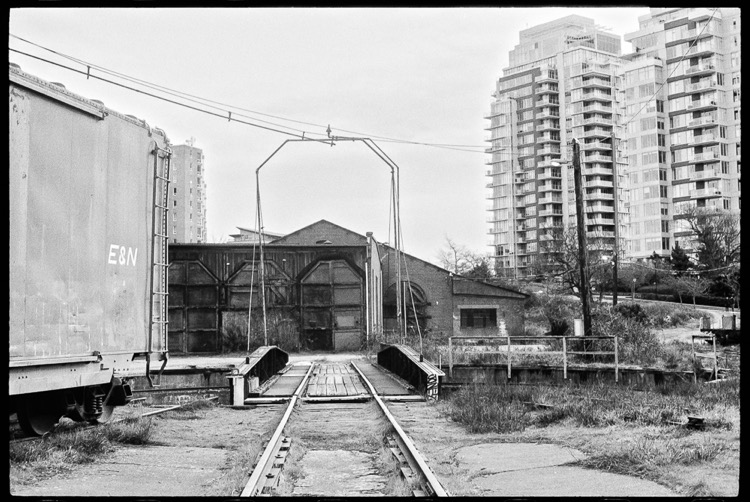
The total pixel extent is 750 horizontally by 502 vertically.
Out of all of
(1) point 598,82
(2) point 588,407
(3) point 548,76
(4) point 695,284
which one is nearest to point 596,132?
(1) point 598,82

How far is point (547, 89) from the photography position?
110m

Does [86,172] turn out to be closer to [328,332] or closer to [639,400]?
[639,400]

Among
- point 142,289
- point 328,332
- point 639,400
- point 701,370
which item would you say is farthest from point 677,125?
point 142,289

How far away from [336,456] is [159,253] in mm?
4361

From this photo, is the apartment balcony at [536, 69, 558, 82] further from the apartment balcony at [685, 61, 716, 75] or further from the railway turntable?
the railway turntable

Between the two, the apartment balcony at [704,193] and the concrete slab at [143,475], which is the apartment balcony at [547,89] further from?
the concrete slab at [143,475]

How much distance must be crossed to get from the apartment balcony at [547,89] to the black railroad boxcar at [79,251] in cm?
10171

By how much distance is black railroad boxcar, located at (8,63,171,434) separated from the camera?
31.1ft

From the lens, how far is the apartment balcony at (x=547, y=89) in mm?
110062

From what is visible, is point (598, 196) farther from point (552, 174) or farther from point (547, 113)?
point (547, 113)

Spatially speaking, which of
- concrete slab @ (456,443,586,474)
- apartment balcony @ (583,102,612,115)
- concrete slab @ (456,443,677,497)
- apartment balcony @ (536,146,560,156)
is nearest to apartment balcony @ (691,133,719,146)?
apartment balcony @ (583,102,612,115)

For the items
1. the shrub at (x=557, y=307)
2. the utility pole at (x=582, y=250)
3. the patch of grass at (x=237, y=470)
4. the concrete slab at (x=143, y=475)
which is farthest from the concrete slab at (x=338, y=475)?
the shrub at (x=557, y=307)

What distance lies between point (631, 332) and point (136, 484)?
27.8m

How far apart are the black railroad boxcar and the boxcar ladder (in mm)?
18
